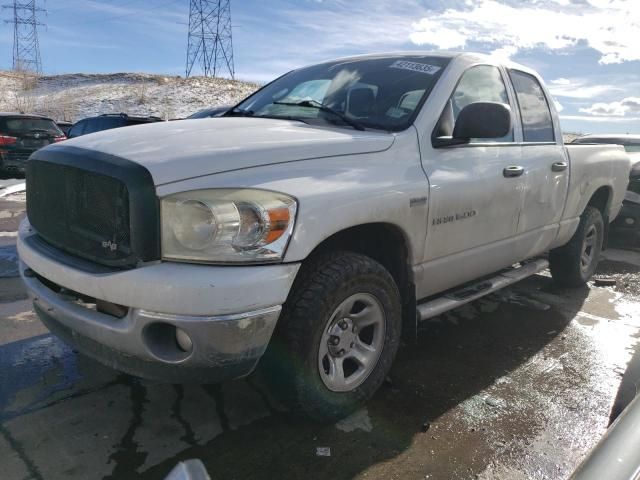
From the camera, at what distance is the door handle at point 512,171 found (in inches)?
138

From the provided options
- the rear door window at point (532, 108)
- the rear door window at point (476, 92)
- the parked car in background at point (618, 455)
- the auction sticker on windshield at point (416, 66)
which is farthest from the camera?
the rear door window at point (532, 108)

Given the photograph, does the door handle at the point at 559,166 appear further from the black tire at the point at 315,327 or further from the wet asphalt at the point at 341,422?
the black tire at the point at 315,327

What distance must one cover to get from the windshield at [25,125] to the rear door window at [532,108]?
35.3 feet

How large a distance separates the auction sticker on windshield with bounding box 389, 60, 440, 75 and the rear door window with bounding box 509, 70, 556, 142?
95 cm

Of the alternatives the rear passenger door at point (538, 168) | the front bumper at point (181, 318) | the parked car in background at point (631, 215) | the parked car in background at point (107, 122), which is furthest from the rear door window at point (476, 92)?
the parked car in background at point (107, 122)

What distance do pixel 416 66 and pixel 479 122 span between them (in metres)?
0.68

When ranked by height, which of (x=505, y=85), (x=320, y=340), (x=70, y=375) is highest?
(x=505, y=85)

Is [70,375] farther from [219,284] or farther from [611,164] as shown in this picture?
[611,164]

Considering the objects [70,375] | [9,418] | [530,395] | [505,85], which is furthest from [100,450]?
[505,85]

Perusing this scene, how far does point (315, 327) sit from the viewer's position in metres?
2.37

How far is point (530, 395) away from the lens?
315 cm

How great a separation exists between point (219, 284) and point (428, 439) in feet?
4.55

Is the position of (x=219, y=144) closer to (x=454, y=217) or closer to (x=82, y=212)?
(x=82, y=212)

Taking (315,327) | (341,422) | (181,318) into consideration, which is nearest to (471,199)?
(315,327)
